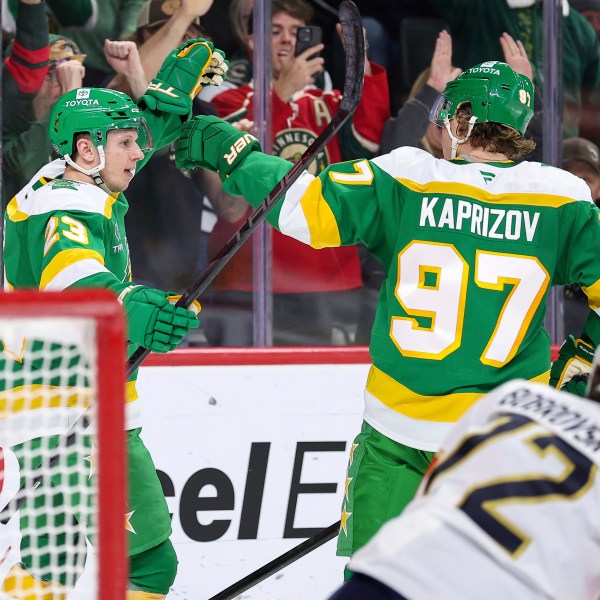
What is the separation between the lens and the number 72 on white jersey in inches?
83.0

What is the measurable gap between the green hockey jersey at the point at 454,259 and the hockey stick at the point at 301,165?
0.07m

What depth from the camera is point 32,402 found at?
2418mm

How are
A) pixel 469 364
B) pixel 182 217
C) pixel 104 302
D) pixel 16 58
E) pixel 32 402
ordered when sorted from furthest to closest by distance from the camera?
pixel 182 217 < pixel 16 58 < pixel 32 402 < pixel 469 364 < pixel 104 302

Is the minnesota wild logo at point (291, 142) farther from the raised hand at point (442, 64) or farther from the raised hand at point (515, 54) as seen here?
the raised hand at point (515, 54)

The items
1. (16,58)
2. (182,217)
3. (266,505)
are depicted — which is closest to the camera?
(266,505)

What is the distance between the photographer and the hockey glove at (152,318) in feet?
7.25

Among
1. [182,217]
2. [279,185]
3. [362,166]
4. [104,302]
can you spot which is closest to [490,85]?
[362,166]

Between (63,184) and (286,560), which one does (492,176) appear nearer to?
(63,184)

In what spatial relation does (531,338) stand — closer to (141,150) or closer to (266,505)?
(141,150)

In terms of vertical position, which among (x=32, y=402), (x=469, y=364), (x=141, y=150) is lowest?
(x=32, y=402)

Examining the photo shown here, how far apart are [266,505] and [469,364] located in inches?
48.1

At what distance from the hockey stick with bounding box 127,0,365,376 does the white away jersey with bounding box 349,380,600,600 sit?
4.80 feet

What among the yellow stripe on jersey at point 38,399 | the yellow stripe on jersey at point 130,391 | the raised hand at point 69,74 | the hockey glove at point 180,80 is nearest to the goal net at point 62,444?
the yellow stripe on jersey at point 38,399

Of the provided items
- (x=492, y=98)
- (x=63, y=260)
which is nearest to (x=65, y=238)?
(x=63, y=260)
